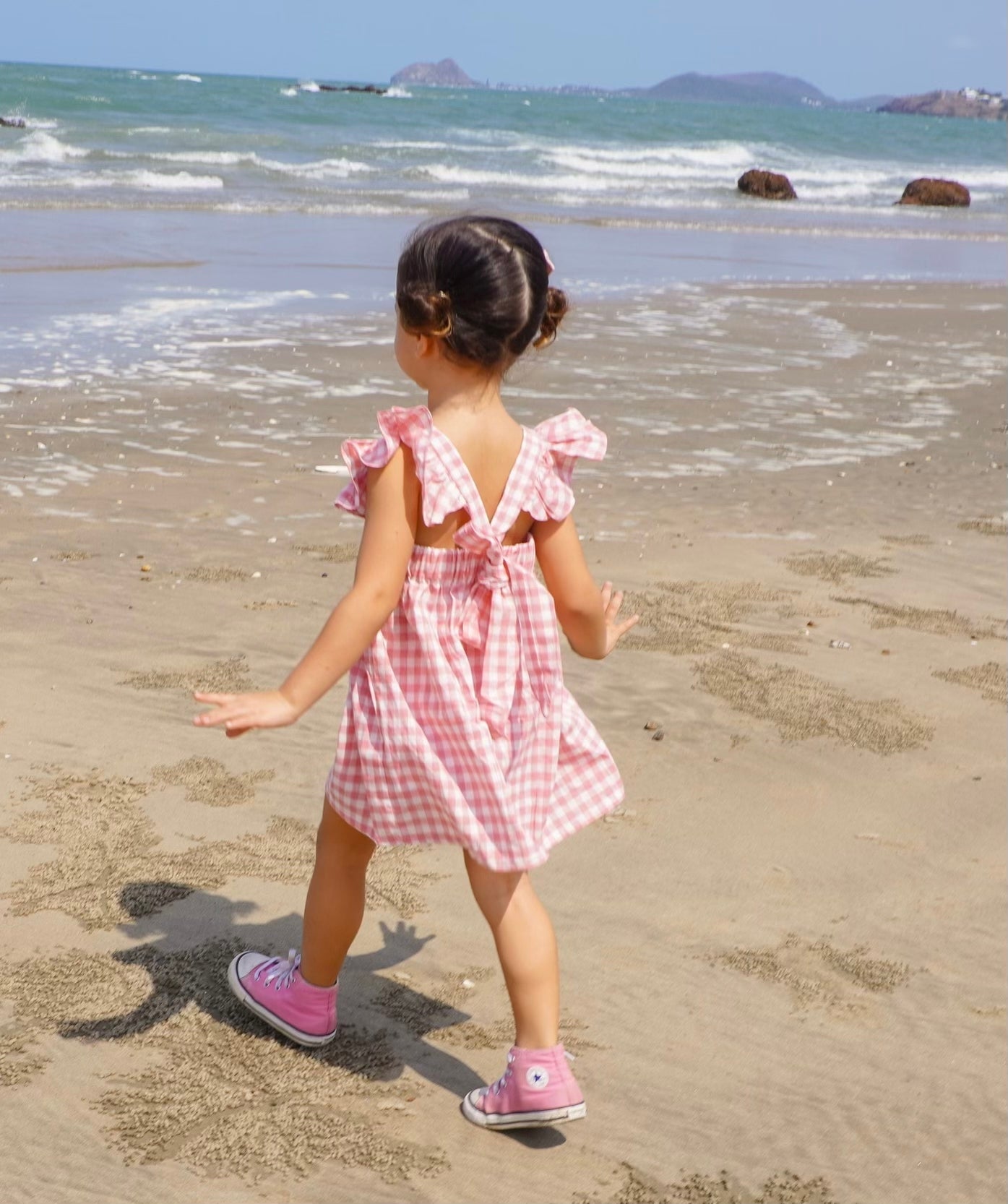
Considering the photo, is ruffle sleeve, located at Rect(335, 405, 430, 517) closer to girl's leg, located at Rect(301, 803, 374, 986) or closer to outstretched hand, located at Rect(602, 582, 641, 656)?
outstretched hand, located at Rect(602, 582, 641, 656)

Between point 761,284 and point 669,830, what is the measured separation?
37.8 feet

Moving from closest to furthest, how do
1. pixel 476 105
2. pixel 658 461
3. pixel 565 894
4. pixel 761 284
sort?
1. pixel 565 894
2. pixel 658 461
3. pixel 761 284
4. pixel 476 105

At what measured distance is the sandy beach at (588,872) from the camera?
235cm

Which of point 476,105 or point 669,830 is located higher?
point 476,105

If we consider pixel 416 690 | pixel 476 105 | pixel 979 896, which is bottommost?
pixel 979 896

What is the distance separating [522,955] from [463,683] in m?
0.47

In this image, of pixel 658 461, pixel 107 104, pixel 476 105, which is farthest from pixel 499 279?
pixel 476 105

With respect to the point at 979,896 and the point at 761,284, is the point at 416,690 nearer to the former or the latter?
the point at 979,896

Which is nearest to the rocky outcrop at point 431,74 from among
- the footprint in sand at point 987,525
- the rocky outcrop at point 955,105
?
the rocky outcrop at point 955,105

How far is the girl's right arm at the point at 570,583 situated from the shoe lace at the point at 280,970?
808 millimetres

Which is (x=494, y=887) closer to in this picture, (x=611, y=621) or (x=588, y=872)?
(x=611, y=621)

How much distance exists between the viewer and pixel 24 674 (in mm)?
4117

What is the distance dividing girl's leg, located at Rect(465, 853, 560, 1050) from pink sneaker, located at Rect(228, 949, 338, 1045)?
37 cm

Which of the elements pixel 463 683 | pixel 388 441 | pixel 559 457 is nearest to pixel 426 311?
pixel 388 441
